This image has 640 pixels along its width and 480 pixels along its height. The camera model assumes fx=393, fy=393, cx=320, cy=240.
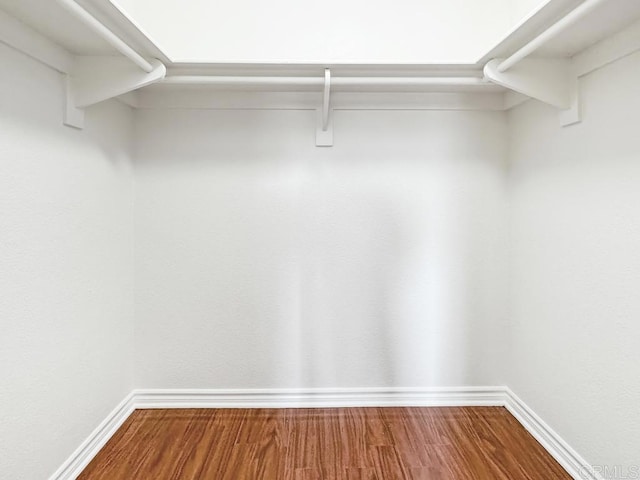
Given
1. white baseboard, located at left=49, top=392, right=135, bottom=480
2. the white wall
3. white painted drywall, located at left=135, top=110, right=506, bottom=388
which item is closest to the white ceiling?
the white wall

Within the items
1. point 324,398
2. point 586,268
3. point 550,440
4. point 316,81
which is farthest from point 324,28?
point 550,440

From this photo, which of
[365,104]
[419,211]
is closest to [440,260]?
[419,211]

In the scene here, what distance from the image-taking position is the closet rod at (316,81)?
5.85 feet

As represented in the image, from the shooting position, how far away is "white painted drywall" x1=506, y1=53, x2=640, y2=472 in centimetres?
133

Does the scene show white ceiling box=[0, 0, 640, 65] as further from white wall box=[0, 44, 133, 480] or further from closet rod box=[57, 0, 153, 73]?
white wall box=[0, 44, 133, 480]

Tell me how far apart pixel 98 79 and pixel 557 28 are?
66.4 inches

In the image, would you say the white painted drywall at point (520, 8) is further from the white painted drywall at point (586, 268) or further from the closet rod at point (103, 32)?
the closet rod at point (103, 32)

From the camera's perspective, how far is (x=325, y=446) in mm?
1734

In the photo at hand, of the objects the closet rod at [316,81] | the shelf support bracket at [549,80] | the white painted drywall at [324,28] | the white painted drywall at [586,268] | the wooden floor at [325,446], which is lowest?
the wooden floor at [325,446]

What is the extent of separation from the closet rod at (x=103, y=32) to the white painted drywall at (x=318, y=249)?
1.81 ft

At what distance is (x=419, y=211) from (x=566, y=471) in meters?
1.29

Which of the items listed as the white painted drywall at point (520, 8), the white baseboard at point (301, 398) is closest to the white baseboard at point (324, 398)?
the white baseboard at point (301, 398)

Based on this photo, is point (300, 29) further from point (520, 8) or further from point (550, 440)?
point (550, 440)

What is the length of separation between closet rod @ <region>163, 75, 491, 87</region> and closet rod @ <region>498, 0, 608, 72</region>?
28 cm
